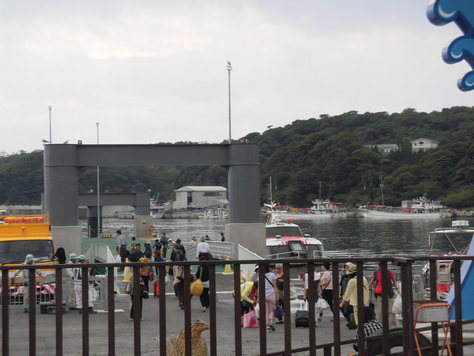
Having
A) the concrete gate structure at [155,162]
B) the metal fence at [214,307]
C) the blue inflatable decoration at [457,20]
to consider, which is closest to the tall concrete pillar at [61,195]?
the concrete gate structure at [155,162]

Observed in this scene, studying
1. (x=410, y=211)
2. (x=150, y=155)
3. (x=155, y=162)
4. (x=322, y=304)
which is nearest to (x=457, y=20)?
(x=322, y=304)

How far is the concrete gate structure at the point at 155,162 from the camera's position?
35.7m

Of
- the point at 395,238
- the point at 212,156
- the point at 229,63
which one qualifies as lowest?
the point at 395,238

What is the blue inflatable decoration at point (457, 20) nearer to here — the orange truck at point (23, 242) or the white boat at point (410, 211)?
the orange truck at point (23, 242)

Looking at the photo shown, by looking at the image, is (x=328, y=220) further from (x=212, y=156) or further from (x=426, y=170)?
(x=212, y=156)

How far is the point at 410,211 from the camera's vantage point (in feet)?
610

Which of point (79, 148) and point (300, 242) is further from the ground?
point (79, 148)

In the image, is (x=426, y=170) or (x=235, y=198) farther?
(x=426, y=170)

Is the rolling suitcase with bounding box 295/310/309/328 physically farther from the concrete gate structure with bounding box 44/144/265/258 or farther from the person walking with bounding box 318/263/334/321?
the concrete gate structure with bounding box 44/144/265/258

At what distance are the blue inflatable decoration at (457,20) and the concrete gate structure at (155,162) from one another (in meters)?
22.2

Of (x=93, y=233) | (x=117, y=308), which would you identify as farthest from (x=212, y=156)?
(x=93, y=233)

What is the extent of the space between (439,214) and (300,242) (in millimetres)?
150778

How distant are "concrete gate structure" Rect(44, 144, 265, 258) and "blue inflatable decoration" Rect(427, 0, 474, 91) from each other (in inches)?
873

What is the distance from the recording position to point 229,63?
42.6 metres
